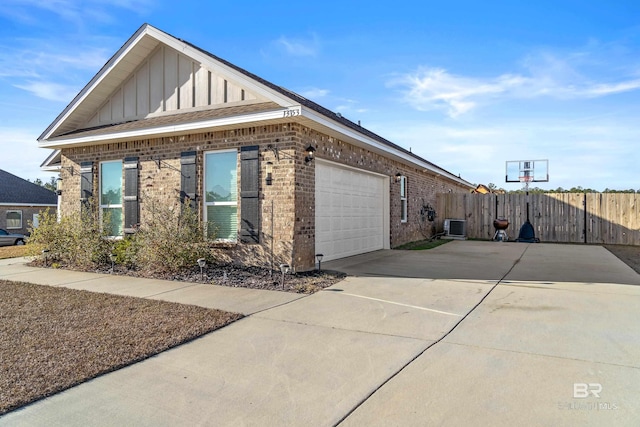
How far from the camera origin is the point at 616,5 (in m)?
8.05

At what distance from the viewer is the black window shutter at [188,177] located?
8617 millimetres

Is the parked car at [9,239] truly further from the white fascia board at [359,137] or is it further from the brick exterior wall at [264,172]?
the white fascia board at [359,137]

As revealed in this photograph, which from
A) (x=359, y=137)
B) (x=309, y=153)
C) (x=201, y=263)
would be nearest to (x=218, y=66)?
(x=309, y=153)

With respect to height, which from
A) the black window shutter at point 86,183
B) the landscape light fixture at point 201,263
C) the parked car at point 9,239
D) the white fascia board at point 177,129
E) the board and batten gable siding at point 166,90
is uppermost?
the board and batten gable siding at point 166,90

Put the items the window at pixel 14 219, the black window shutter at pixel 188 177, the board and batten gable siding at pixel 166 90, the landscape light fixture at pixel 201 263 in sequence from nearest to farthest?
the landscape light fixture at pixel 201 263 → the board and batten gable siding at pixel 166 90 → the black window shutter at pixel 188 177 → the window at pixel 14 219

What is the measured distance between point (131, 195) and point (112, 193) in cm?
102

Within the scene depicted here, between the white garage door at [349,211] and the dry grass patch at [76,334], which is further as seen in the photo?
the white garage door at [349,211]

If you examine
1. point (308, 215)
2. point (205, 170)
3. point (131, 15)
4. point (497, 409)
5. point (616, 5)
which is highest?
point (131, 15)

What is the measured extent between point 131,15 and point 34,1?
2.21 meters

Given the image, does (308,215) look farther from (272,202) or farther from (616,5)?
(616,5)

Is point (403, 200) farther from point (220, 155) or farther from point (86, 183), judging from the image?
point (86, 183)

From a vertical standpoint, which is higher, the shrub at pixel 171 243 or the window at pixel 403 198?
the window at pixel 403 198

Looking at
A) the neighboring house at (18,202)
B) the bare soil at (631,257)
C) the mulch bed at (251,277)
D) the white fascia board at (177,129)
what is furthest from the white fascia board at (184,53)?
the neighboring house at (18,202)

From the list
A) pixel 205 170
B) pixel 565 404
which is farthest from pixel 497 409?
pixel 205 170
